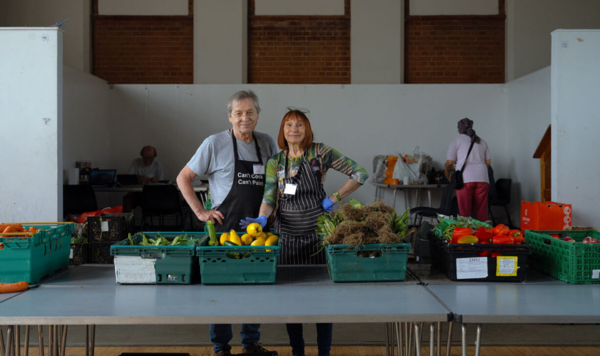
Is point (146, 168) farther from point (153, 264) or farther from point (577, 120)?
point (153, 264)

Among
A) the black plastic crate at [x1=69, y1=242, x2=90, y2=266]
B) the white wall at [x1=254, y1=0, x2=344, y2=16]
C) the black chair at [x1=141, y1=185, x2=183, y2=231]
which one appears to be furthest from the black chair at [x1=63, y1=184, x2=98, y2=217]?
the white wall at [x1=254, y1=0, x2=344, y2=16]

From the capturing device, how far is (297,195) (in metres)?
2.81

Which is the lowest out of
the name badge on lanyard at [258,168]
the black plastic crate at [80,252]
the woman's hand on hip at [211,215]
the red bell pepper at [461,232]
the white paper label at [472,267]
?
the black plastic crate at [80,252]

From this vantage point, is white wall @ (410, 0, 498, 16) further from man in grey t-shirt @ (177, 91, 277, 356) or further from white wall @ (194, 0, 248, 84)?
man in grey t-shirt @ (177, 91, 277, 356)

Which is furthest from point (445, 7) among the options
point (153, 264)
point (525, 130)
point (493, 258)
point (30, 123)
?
point (153, 264)

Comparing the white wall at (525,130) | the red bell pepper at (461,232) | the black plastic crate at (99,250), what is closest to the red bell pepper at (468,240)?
the red bell pepper at (461,232)

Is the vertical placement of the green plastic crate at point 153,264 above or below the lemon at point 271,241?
below

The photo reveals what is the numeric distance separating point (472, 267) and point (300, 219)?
0.94 m

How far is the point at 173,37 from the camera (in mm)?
9469

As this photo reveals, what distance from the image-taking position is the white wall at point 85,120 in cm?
674

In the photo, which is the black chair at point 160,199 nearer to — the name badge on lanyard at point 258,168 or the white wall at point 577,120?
the name badge on lanyard at point 258,168

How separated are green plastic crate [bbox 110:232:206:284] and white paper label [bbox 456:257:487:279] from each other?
114cm

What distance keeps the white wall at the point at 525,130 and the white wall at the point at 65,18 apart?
736cm

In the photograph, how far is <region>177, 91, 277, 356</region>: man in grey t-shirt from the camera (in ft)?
9.43
